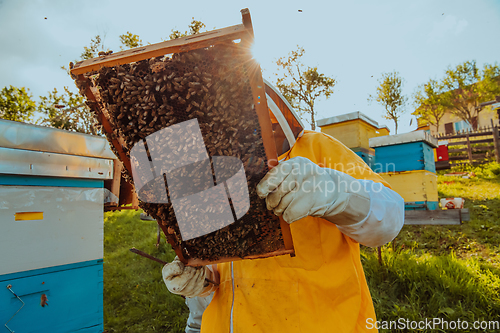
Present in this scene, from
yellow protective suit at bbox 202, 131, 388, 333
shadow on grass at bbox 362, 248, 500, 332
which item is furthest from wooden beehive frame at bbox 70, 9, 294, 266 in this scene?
shadow on grass at bbox 362, 248, 500, 332

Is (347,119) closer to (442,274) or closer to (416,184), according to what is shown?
(416,184)

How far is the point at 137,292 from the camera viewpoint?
6.04 meters

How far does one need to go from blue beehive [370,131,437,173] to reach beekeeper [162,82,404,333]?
4.08 meters

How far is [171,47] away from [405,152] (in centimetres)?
524

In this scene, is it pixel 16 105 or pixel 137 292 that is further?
pixel 16 105

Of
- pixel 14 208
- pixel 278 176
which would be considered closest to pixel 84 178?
pixel 14 208

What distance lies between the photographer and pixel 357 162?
5.21 ft

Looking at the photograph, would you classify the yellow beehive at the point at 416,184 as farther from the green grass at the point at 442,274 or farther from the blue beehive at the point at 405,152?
the green grass at the point at 442,274

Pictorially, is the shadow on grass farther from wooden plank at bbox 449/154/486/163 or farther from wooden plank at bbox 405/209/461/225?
wooden plank at bbox 449/154/486/163

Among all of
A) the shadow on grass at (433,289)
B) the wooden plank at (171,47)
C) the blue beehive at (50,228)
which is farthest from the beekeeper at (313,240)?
the shadow on grass at (433,289)

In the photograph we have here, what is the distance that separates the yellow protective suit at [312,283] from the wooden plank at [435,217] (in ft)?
11.5

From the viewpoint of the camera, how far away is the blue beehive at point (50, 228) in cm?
255

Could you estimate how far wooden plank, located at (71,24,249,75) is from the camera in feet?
3.33

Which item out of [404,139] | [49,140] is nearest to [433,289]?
[404,139]
